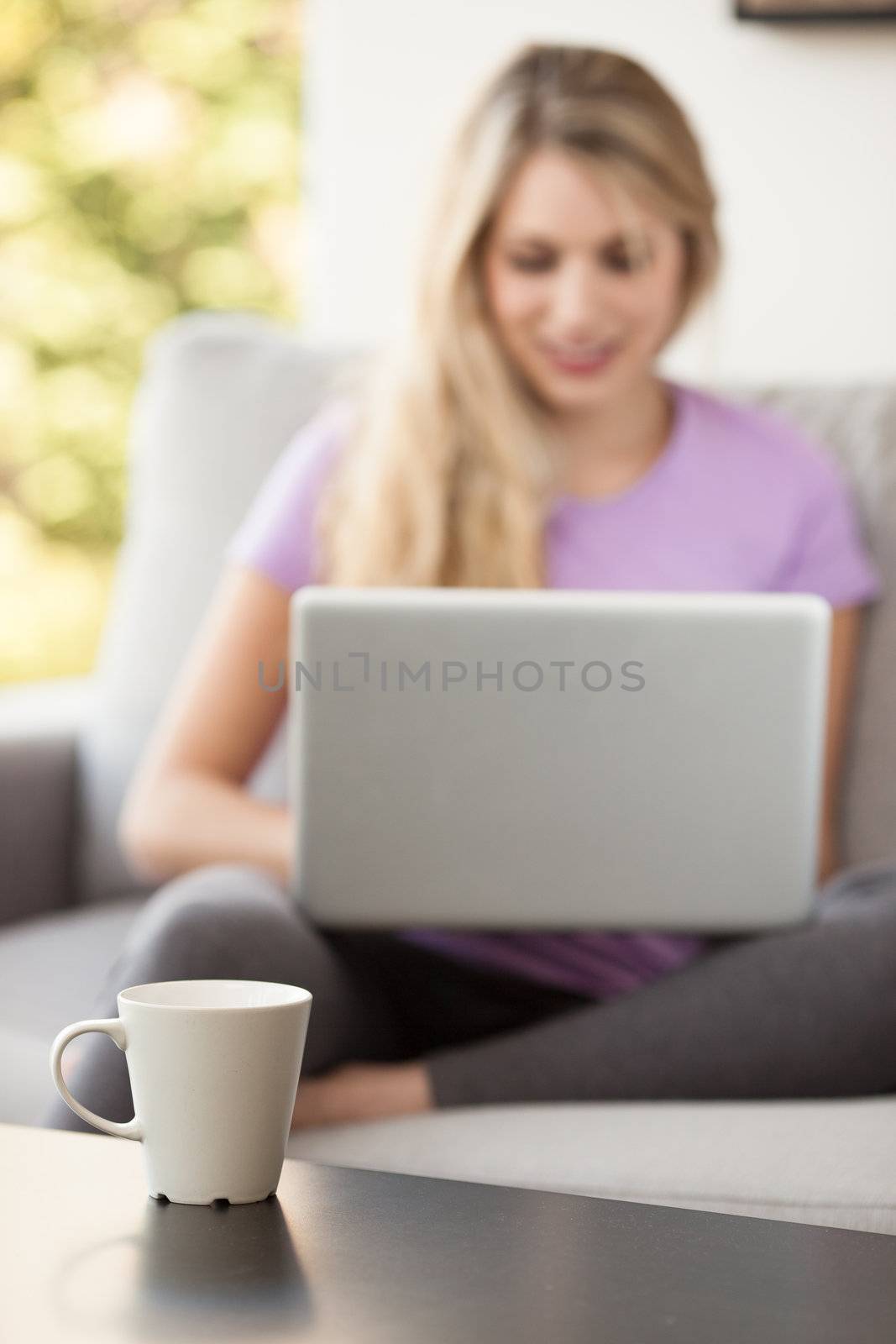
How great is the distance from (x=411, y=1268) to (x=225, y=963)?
21.0 inches

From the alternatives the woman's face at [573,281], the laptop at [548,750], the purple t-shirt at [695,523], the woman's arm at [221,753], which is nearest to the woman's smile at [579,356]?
the woman's face at [573,281]

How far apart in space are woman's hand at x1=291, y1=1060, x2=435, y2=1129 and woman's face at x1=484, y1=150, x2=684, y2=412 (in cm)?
69

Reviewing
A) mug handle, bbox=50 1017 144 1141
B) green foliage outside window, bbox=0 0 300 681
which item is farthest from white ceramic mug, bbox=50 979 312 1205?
green foliage outside window, bbox=0 0 300 681

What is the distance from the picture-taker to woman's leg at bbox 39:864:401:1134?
3.19 feet

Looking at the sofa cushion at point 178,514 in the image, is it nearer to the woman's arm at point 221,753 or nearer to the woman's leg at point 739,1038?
the woman's arm at point 221,753

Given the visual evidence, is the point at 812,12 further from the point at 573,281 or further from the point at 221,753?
the point at 221,753

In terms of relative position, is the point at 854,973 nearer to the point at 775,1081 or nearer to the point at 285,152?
the point at 775,1081

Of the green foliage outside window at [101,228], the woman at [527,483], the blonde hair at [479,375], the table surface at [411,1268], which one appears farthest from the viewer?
the green foliage outside window at [101,228]

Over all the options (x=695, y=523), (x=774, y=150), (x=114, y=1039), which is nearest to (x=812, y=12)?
(x=774, y=150)

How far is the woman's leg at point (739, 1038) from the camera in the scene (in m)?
1.11

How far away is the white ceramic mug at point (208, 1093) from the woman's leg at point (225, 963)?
34cm

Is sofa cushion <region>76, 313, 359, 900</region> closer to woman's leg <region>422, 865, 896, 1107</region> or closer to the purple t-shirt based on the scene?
the purple t-shirt

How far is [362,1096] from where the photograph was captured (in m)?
1.12

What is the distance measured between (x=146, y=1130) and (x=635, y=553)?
987mm
